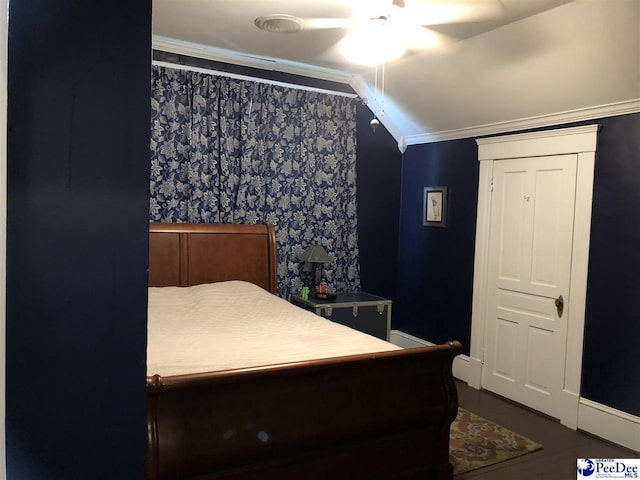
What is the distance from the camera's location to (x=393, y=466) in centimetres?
237

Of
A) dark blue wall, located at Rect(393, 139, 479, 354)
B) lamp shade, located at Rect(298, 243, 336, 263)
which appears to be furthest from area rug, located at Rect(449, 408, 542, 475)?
lamp shade, located at Rect(298, 243, 336, 263)

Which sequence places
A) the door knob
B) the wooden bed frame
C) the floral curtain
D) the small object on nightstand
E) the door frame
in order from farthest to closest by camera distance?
the small object on nightstand → the floral curtain → the door knob → the door frame → the wooden bed frame

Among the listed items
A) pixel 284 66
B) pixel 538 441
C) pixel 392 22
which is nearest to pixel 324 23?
pixel 392 22

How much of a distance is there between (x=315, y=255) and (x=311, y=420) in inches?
92.8

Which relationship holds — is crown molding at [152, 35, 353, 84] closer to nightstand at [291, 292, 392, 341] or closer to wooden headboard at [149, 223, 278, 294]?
wooden headboard at [149, 223, 278, 294]

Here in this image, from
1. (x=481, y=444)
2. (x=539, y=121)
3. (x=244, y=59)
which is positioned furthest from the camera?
(x=244, y=59)

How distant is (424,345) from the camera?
4.84 meters

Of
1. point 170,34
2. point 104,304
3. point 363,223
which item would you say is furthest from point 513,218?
point 104,304

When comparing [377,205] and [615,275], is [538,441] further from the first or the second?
[377,205]

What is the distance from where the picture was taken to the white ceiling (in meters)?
2.91

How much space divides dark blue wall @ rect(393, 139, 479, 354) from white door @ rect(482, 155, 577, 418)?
28 centimetres

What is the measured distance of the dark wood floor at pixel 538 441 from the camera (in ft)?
9.50

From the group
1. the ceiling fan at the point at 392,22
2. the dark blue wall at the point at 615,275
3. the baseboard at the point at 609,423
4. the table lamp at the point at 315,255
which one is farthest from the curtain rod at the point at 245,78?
the baseboard at the point at 609,423

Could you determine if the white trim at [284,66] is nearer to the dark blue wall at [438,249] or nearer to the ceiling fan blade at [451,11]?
the dark blue wall at [438,249]
